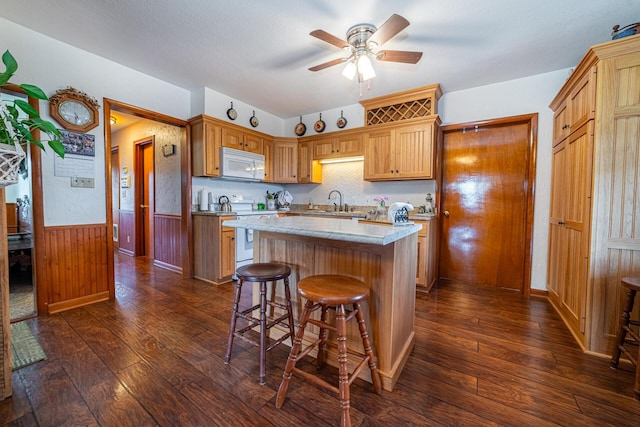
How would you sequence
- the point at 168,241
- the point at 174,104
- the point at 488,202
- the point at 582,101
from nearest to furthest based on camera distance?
the point at 582,101 → the point at 488,202 → the point at 174,104 → the point at 168,241

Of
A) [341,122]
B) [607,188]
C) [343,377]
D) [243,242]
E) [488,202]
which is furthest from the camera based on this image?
[341,122]

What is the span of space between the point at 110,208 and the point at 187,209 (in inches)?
34.1

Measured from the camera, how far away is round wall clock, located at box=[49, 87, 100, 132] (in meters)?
2.45

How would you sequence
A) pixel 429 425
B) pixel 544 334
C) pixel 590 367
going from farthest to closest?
pixel 544 334
pixel 590 367
pixel 429 425

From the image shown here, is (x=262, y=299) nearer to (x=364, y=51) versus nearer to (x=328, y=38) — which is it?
(x=328, y=38)

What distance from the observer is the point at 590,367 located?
1.71 m

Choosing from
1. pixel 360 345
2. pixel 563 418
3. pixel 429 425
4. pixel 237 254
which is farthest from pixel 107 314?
pixel 563 418

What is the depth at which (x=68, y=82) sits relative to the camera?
8.41ft

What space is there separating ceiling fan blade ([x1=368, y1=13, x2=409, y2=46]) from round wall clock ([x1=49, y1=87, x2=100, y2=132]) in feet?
9.30

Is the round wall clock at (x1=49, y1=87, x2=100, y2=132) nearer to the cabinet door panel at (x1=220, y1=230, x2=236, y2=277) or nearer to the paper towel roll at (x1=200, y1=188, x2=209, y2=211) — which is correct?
the paper towel roll at (x1=200, y1=188, x2=209, y2=211)

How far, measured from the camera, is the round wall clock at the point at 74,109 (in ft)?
8.05

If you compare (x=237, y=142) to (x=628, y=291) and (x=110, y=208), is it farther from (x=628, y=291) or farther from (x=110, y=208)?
(x=628, y=291)

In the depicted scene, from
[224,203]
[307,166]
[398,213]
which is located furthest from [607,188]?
[224,203]

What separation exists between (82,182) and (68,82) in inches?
39.1
